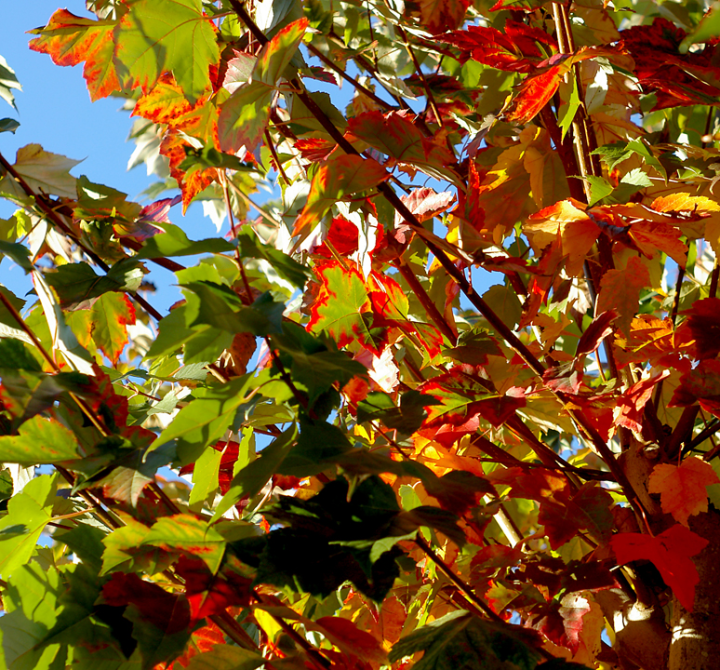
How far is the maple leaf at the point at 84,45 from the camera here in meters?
0.71

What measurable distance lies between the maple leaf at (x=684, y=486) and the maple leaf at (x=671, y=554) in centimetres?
5

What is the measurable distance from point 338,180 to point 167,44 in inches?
11.0

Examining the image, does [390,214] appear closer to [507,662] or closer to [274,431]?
[274,431]

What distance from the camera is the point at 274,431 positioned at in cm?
81

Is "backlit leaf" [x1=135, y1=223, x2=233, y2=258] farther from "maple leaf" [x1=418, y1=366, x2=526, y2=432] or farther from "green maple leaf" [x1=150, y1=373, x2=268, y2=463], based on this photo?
"maple leaf" [x1=418, y1=366, x2=526, y2=432]

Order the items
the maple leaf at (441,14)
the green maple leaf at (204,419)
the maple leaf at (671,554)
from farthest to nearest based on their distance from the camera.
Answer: the maple leaf at (441,14) → the maple leaf at (671,554) → the green maple leaf at (204,419)

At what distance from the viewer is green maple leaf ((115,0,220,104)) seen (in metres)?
0.62

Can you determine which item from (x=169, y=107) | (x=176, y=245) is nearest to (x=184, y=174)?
(x=169, y=107)

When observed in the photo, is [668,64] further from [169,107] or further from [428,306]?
[169,107]

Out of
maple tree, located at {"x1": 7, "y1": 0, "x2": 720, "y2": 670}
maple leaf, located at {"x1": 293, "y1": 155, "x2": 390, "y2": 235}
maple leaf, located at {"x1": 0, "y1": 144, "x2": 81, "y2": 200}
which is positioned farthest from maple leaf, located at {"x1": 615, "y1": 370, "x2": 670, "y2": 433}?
maple leaf, located at {"x1": 0, "y1": 144, "x2": 81, "y2": 200}

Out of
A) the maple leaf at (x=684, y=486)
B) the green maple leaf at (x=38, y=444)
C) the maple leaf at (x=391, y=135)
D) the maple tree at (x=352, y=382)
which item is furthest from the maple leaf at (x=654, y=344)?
the green maple leaf at (x=38, y=444)

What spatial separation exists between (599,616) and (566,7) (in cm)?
72

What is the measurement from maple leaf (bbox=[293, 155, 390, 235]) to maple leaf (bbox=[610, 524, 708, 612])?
0.40m

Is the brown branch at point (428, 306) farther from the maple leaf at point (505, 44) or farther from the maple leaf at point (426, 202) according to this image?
the maple leaf at point (505, 44)
